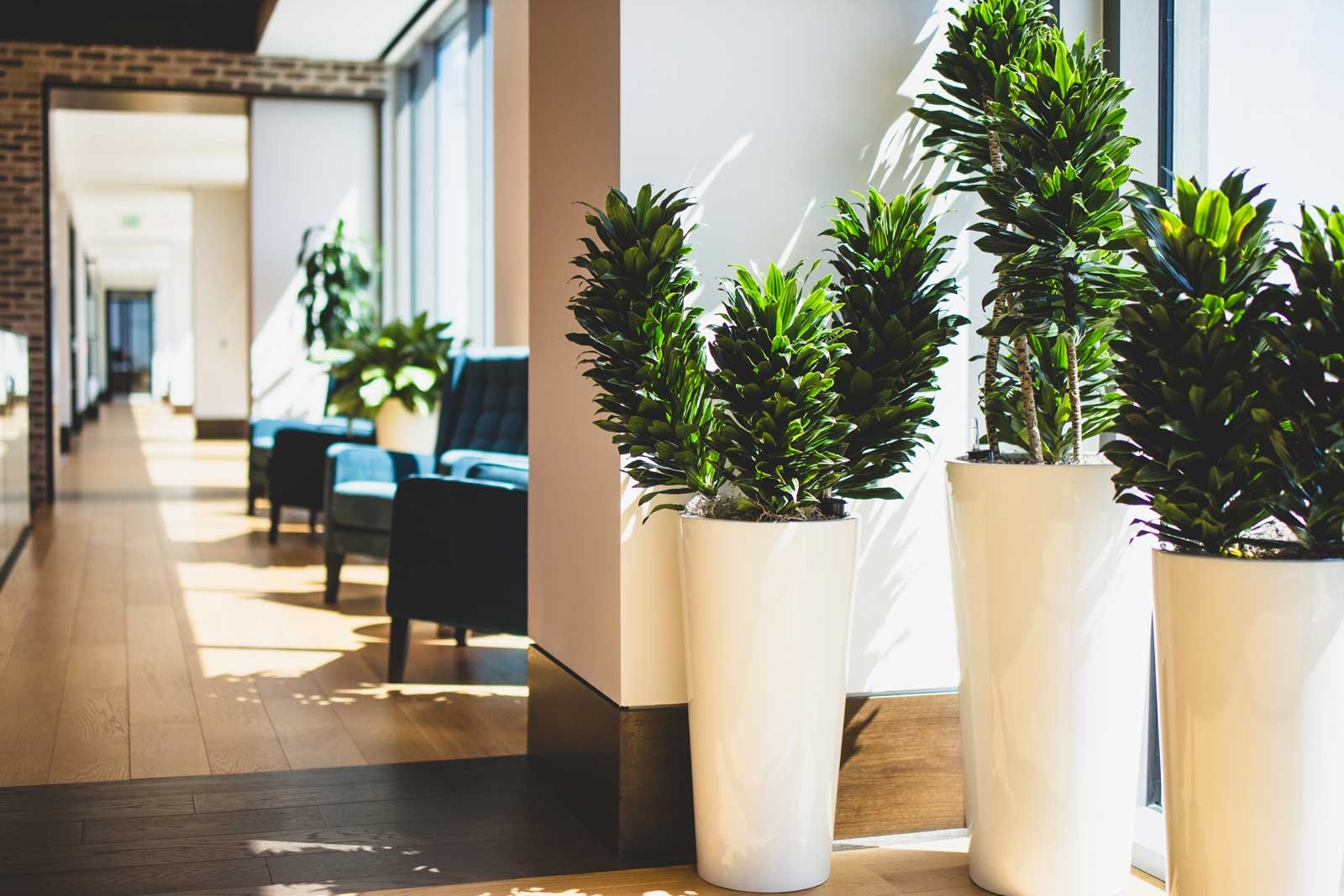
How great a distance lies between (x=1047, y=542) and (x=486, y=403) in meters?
3.71

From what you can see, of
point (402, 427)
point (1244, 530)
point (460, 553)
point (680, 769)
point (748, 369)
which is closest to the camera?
point (1244, 530)

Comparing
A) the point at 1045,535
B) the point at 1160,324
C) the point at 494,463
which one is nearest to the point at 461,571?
the point at 494,463

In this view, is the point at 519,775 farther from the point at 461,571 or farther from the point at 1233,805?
the point at 1233,805

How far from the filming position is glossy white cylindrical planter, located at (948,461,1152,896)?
230 cm

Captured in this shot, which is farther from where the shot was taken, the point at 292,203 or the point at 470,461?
the point at 292,203

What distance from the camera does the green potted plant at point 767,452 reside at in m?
2.36

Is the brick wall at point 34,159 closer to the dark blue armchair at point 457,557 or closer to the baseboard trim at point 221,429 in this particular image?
the dark blue armchair at point 457,557

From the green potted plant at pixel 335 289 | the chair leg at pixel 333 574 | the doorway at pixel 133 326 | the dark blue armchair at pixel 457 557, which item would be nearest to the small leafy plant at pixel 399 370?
the chair leg at pixel 333 574

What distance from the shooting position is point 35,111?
893 centimetres

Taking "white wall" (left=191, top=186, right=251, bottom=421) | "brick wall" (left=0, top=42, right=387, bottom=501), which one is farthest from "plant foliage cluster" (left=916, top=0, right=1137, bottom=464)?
"white wall" (left=191, top=186, right=251, bottom=421)

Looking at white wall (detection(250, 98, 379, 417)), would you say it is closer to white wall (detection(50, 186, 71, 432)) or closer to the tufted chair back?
white wall (detection(50, 186, 71, 432))

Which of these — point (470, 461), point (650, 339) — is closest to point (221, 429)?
point (470, 461)

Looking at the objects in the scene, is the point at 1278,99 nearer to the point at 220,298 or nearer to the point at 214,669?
the point at 214,669

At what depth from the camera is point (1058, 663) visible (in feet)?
7.61
